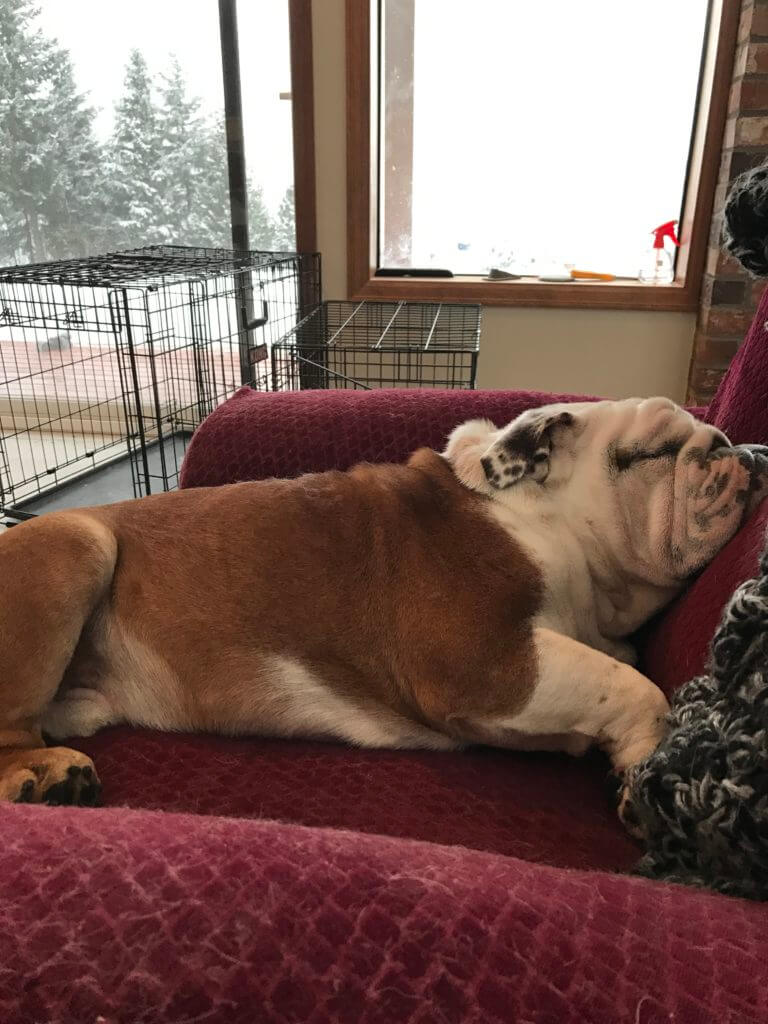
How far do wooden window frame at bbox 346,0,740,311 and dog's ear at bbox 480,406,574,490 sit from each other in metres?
1.99

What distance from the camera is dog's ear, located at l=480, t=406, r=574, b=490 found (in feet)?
4.14

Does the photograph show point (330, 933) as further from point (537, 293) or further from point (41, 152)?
point (41, 152)

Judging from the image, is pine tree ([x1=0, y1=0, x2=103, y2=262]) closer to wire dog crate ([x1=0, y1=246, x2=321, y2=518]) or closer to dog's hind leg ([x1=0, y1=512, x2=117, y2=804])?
wire dog crate ([x1=0, y1=246, x2=321, y2=518])

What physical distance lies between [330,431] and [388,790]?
2.61 feet

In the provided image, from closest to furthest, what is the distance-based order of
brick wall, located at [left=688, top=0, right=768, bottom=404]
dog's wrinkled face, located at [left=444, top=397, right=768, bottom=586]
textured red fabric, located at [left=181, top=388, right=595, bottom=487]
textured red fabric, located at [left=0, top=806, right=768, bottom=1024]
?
textured red fabric, located at [left=0, top=806, right=768, bottom=1024] < dog's wrinkled face, located at [left=444, top=397, right=768, bottom=586] < textured red fabric, located at [left=181, top=388, right=595, bottom=487] < brick wall, located at [left=688, top=0, right=768, bottom=404]

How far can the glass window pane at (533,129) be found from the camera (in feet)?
9.84

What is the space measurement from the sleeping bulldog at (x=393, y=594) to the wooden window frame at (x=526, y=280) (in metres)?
1.90

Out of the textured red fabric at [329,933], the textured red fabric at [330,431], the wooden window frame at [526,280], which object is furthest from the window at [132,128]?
the textured red fabric at [329,933]

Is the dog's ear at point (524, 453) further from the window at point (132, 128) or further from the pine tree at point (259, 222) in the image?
the pine tree at point (259, 222)

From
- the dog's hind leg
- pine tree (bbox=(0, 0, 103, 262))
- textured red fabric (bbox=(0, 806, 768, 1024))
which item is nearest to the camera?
textured red fabric (bbox=(0, 806, 768, 1024))

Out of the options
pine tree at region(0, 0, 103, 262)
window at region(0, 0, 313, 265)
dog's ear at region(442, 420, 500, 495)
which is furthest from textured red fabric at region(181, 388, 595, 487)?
pine tree at region(0, 0, 103, 262)

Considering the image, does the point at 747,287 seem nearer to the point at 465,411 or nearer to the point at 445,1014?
the point at 465,411

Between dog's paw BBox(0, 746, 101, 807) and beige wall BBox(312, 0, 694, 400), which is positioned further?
beige wall BBox(312, 0, 694, 400)

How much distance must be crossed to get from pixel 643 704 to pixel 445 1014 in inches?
25.5
